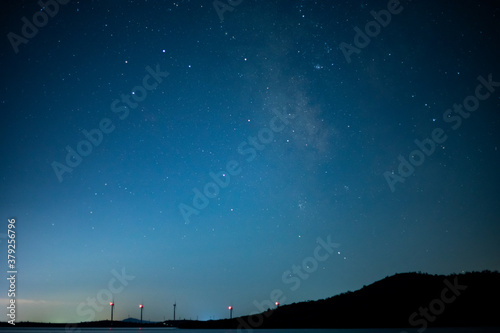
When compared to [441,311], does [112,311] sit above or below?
below

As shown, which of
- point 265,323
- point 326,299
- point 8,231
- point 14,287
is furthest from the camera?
point 326,299

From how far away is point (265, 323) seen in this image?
61.2m

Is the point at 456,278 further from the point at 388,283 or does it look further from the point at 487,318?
the point at 487,318

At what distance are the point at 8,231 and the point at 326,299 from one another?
5820cm

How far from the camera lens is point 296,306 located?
65688 mm

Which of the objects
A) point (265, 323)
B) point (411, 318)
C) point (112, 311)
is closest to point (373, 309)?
point (411, 318)

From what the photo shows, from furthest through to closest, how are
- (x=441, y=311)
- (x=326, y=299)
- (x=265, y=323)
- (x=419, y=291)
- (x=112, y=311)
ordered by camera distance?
1. (x=112, y=311)
2. (x=326, y=299)
3. (x=265, y=323)
4. (x=419, y=291)
5. (x=441, y=311)

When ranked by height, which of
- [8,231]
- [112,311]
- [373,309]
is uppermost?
[8,231]

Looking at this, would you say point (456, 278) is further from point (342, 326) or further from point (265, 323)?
point (265, 323)

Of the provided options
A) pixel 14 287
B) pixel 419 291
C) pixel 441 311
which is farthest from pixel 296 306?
pixel 14 287

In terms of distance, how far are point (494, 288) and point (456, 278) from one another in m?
7.17

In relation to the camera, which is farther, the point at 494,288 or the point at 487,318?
the point at 494,288

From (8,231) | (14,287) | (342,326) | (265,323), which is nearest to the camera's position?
(8,231)

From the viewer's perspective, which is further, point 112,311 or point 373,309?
point 112,311
